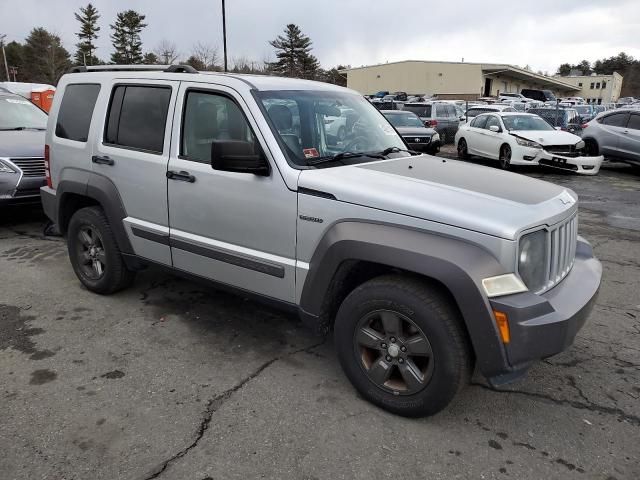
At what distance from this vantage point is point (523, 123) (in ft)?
45.4

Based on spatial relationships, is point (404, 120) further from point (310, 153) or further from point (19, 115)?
point (310, 153)

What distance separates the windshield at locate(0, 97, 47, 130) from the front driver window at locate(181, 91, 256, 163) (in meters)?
5.36

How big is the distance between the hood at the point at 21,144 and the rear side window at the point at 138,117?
331 cm

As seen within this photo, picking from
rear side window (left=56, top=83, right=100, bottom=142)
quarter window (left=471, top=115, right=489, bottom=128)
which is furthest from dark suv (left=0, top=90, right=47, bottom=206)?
quarter window (left=471, top=115, right=489, bottom=128)

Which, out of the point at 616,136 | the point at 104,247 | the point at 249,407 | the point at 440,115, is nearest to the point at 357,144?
the point at 249,407

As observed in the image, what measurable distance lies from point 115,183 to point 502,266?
307cm

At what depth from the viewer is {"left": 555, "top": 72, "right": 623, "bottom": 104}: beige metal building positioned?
267ft

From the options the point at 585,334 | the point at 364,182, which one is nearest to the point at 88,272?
the point at 364,182

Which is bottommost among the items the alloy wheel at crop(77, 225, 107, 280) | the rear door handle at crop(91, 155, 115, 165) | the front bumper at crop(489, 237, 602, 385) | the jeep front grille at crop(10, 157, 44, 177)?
the alloy wheel at crop(77, 225, 107, 280)

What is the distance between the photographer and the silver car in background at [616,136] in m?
12.9

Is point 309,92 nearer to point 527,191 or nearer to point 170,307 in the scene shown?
point 527,191

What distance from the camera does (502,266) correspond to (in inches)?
98.3

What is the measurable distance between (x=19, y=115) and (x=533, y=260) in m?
8.12

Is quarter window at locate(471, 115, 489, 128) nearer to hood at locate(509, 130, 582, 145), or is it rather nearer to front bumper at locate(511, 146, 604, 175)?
hood at locate(509, 130, 582, 145)
